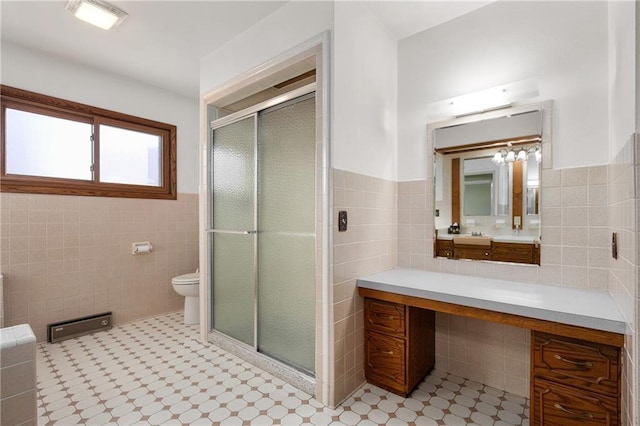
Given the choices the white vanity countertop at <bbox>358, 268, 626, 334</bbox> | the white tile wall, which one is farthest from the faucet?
the white tile wall

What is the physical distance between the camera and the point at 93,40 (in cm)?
254

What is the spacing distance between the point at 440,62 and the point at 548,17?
0.66 m

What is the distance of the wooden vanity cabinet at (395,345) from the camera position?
6.35 feet

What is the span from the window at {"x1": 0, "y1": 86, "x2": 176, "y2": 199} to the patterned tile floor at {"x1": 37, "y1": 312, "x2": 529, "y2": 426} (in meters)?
1.55

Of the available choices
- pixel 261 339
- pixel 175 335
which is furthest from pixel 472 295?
pixel 175 335

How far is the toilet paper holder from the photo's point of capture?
3305 millimetres

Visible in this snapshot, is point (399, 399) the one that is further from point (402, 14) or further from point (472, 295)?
point (402, 14)

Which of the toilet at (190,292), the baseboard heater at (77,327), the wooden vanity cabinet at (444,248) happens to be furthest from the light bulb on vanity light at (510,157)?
the baseboard heater at (77,327)

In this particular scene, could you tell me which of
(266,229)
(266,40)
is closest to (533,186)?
(266,229)

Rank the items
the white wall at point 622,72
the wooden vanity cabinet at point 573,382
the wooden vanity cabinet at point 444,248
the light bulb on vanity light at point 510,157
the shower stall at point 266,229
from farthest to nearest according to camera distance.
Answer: the wooden vanity cabinet at point 444,248 < the shower stall at point 266,229 < the light bulb on vanity light at point 510,157 < the wooden vanity cabinet at point 573,382 < the white wall at point 622,72

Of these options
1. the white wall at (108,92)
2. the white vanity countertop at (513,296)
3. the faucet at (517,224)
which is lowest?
the white vanity countertop at (513,296)

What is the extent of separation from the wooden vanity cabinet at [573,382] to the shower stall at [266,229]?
1260 millimetres

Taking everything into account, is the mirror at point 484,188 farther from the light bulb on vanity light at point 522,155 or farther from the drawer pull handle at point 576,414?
the drawer pull handle at point 576,414

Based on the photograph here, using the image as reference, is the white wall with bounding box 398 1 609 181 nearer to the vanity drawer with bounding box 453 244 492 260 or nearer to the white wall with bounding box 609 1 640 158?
the white wall with bounding box 609 1 640 158
